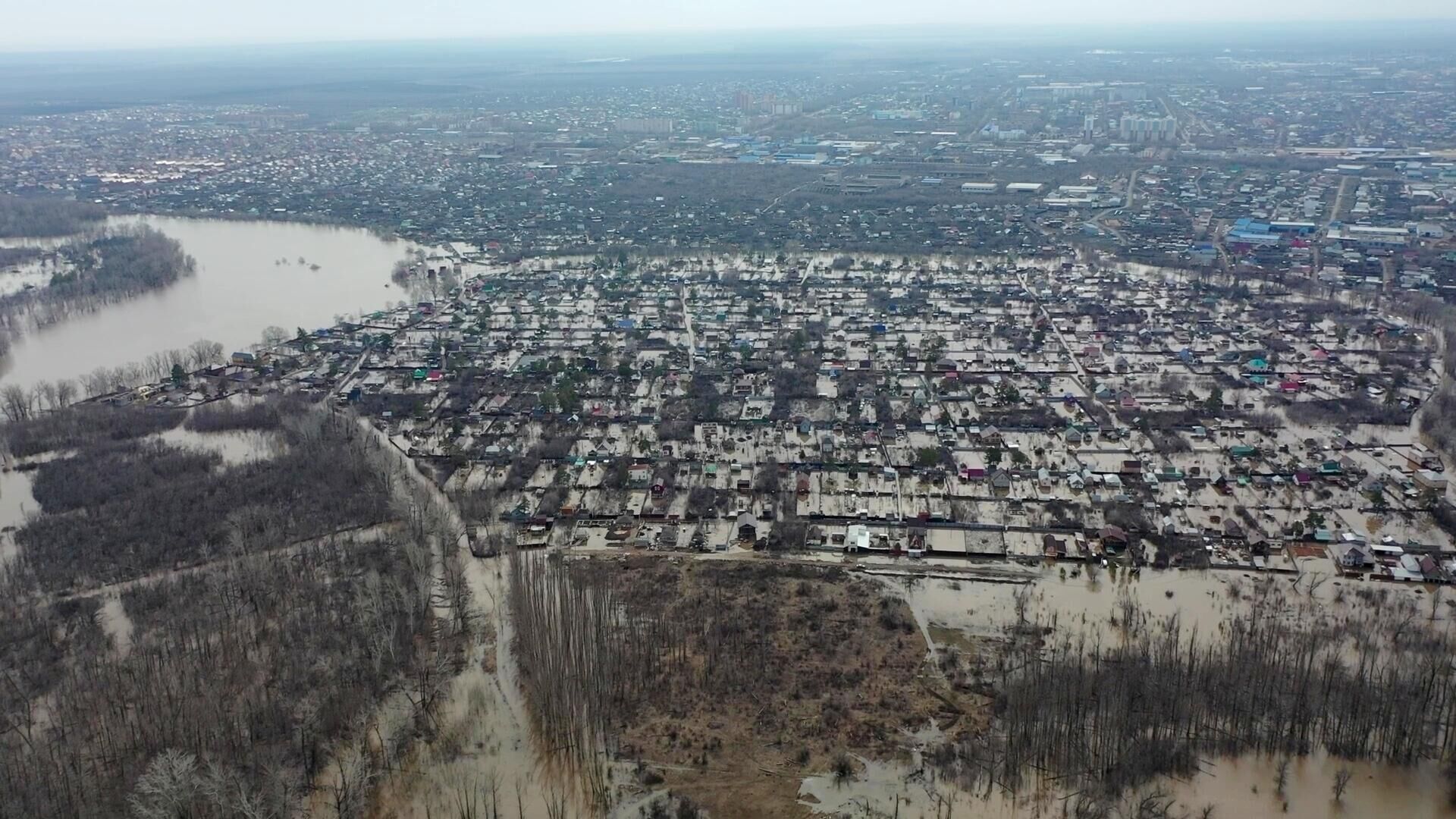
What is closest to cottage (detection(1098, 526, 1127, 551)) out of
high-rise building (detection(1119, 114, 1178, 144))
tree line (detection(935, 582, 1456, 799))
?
tree line (detection(935, 582, 1456, 799))

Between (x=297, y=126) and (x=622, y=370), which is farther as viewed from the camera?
(x=297, y=126)

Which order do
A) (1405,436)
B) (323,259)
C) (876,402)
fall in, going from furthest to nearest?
(323,259), (876,402), (1405,436)

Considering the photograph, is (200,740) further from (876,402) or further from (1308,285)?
(1308,285)

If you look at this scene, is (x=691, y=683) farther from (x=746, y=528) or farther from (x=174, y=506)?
(x=174, y=506)

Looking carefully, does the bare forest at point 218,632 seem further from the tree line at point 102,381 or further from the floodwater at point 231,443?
the tree line at point 102,381

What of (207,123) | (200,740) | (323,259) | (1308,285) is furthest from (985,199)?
(207,123)

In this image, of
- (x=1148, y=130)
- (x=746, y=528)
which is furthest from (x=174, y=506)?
(x=1148, y=130)

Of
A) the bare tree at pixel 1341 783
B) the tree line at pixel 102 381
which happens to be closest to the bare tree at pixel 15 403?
the tree line at pixel 102 381

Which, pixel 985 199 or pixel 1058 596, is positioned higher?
pixel 985 199
